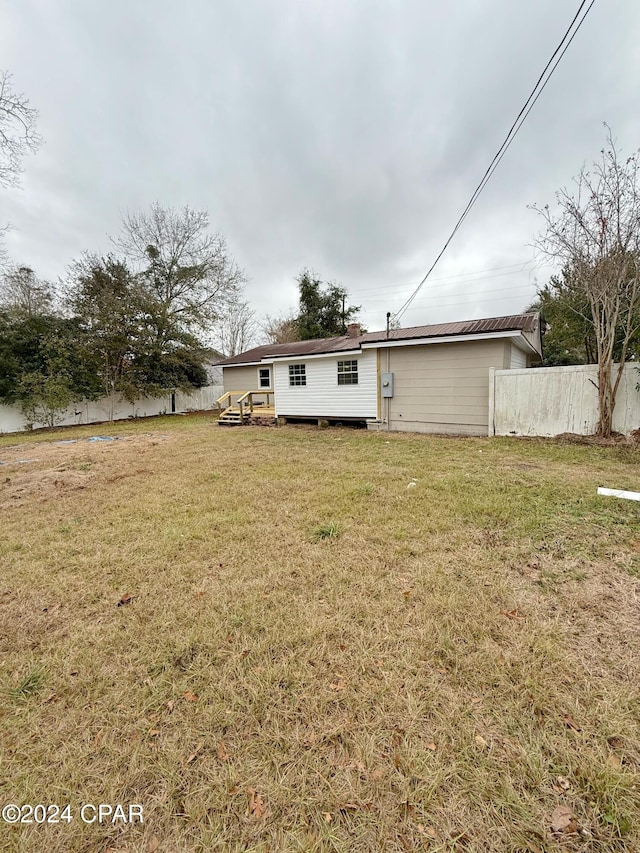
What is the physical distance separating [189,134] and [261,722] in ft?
43.6

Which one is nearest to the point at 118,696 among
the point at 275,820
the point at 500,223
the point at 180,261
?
the point at 275,820

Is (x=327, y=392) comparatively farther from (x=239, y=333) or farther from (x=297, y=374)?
(x=239, y=333)

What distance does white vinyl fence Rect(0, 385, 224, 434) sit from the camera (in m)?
13.5

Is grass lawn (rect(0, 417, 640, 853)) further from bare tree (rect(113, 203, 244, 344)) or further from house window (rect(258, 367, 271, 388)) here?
bare tree (rect(113, 203, 244, 344))

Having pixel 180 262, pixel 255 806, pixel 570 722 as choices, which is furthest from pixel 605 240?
pixel 180 262

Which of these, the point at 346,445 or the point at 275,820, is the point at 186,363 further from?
the point at 275,820

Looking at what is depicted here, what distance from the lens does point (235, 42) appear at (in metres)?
7.45

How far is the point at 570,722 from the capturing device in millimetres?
1439

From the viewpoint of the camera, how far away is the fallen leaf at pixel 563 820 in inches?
43.0

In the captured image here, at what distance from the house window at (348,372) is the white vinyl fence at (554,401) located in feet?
12.6

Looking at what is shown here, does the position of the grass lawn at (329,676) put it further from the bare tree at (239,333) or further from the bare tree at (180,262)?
the bare tree at (239,333)

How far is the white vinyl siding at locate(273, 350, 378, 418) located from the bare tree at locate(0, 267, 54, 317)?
1301 cm

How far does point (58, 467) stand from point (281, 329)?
23.5 meters

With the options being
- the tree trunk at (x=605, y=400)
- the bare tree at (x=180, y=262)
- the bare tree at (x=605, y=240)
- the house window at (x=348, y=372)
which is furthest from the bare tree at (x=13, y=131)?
the tree trunk at (x=605, y=400)
